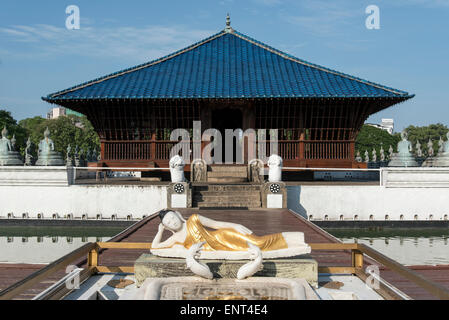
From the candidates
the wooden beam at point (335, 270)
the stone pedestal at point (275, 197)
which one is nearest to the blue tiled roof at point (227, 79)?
the stone pedestal at point (275, 197)

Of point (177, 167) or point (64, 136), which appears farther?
point (64, 136)

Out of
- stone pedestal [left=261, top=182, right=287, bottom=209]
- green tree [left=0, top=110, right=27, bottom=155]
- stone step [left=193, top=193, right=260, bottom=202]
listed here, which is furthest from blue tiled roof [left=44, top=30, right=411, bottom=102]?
green tree [left=0, top=110, right=27, bottom=155]

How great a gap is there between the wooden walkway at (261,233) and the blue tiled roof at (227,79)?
275 inches

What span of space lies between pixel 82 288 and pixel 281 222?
7527mm

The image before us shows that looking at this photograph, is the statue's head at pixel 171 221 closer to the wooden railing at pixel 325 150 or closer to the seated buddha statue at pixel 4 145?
the wooden railing at pixel 325 150

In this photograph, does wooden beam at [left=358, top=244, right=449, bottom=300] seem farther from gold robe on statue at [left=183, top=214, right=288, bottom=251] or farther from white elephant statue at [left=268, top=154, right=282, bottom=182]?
white elephant statue at [left=268, top=154, right=282, bottom=182]

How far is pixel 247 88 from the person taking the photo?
19.6m

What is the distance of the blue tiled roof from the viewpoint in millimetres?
19078

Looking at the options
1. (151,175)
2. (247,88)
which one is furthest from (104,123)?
(247,88)

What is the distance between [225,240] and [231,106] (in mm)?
15778

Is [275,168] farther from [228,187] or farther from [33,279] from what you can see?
[33,279]

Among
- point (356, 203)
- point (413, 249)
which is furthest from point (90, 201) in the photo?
point (413, 249)

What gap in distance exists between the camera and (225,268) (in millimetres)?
5277

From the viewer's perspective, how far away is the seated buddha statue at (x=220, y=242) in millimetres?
5414
